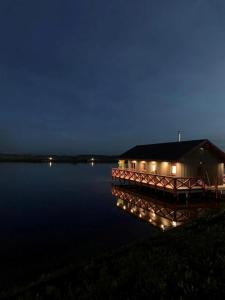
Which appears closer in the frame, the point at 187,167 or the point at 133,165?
the point at 187,167

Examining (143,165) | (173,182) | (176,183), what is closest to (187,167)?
(173,182)

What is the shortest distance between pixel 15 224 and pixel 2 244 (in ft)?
11.9

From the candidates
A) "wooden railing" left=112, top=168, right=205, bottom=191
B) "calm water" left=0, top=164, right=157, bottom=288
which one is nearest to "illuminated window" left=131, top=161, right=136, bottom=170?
"wooden railing" left=112, top=168, right=205, bottom=191

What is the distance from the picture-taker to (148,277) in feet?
20.8

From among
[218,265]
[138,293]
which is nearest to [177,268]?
[218,265]

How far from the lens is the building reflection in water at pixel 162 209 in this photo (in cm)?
1674

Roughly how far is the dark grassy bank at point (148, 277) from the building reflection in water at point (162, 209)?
702 cm

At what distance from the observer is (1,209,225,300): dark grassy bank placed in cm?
569

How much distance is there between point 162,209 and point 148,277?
14.0 meters

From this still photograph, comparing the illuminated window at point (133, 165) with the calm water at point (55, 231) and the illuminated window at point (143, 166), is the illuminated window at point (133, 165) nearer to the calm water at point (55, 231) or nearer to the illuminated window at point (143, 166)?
the illuminated window at point (143, 166)

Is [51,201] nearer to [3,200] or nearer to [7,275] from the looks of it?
[3,200]

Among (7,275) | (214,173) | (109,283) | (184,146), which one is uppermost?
(184,146)

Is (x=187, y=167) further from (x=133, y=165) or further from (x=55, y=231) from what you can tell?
(x=55, y=231)

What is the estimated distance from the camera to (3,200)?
2320 centimetres
